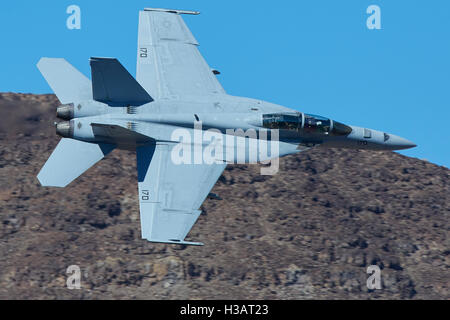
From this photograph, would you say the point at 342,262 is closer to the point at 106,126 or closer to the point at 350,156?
the point at 350,156

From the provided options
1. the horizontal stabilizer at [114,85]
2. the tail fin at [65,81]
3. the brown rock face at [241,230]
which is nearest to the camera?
the horizontal stabilizer at [114,85]

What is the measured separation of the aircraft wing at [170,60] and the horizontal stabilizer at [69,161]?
336 cm

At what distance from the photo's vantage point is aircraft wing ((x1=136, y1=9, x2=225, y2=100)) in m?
33.1

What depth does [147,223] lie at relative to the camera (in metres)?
30.2

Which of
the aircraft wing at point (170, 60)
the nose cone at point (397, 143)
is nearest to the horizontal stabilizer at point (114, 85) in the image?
the aircraft wing at point (170, 60)

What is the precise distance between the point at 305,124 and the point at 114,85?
744 centimetres

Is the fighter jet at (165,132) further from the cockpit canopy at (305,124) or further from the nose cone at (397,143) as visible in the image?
the nose cone at (397,143)

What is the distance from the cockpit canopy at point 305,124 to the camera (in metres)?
31.9

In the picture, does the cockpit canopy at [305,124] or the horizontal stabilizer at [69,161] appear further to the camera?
the cockpit canopy at [305,124]

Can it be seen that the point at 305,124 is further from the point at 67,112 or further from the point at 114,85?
the point at 67,112

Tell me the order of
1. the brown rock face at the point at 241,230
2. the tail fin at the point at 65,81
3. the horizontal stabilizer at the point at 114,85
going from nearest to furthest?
1. the horizontal stabilizer at the point at 114,85
2. the tail fin at the point at 65,81
3. the brown rock face at the point at 241,230

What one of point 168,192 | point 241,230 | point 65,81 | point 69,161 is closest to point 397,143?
point 168,192
